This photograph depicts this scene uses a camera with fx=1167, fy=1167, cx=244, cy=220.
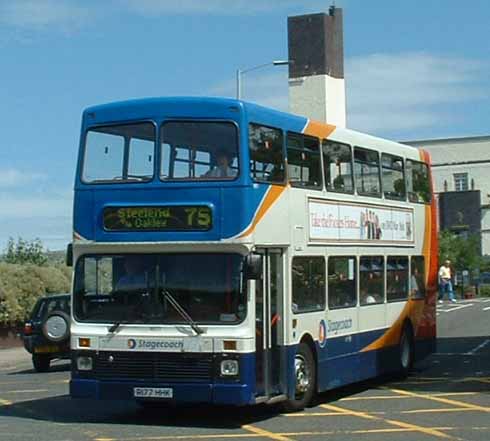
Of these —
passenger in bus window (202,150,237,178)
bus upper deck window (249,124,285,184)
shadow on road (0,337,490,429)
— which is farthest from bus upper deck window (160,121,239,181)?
shadow on road (0,337,490,429)

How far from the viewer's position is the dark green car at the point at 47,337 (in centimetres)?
2392

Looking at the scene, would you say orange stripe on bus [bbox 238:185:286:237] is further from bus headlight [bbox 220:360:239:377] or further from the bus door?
bus headlight [bbox 220:360:239:377]

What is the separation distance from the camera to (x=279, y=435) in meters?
13.4

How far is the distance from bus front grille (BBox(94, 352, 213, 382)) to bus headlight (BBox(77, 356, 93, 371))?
3.5 inches

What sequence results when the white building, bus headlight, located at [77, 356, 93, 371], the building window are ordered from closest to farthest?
bus headlight, located at [77, 356, 93, 371] → the white building → the building window

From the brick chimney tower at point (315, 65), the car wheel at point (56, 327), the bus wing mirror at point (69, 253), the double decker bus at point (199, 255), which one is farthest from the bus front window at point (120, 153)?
the brick chimney tower at point (315, 65)

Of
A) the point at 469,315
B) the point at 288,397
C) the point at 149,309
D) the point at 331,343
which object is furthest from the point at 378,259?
the point at 469,315

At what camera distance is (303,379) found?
15.4m

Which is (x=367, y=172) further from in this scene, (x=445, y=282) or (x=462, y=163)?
(x=462, y=163)

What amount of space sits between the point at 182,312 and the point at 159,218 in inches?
46.8

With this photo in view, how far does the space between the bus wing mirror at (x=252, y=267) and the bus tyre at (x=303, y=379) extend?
1837 mm

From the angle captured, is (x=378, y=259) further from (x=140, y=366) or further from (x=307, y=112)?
(x=307, y=112)

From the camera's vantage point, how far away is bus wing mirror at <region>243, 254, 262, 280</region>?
13.7 m

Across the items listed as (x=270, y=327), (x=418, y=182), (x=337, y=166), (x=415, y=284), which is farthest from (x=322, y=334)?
Result: (x=418, y=182)
